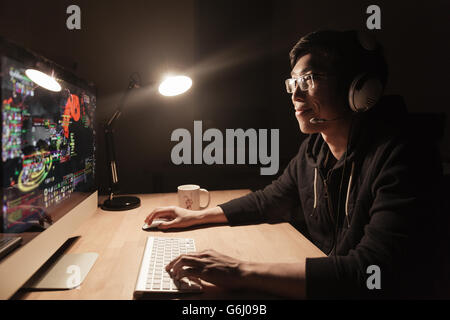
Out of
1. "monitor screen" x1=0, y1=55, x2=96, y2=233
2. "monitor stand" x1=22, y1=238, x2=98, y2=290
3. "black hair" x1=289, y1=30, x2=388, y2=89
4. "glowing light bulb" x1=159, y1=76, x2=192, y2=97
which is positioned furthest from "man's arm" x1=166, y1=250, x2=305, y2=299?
"glowing light bulb" x1=159, y1=76, x2=192, y2=97

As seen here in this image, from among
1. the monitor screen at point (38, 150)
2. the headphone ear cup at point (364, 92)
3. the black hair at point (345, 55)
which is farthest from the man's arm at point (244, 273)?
the black hair at point (345, 55)

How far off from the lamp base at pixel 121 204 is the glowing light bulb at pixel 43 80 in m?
0.66

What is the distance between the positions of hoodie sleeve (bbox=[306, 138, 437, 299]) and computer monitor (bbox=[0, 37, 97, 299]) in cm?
60

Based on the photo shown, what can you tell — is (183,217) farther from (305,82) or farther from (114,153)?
(305,82)

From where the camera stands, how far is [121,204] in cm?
135

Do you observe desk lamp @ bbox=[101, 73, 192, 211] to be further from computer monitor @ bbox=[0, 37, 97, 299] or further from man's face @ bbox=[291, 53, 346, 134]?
man's face @ bbox=[291, 53, 346, 134]

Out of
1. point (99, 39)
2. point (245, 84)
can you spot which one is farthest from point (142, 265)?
point (245, 84)

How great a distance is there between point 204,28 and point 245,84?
1.53 ft

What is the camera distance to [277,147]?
2176 millimetres

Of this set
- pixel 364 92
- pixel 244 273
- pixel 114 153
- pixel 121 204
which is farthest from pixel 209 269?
pixel 114 153

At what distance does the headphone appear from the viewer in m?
0.87

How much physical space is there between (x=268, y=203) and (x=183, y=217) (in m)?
0.36

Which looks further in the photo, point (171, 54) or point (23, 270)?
point (171, 54)

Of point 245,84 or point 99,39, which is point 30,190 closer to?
point 99,39
